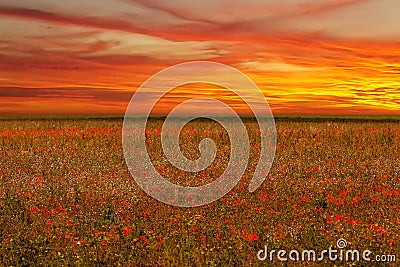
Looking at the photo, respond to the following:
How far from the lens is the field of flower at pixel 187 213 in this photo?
7.92 m

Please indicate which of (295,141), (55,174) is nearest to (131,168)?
(55,174)

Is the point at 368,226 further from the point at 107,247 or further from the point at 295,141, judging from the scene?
the point at 295,141

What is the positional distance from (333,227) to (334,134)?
53.7 ft

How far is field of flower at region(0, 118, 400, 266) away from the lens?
7922 mm

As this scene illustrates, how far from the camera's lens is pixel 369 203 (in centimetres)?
1077
